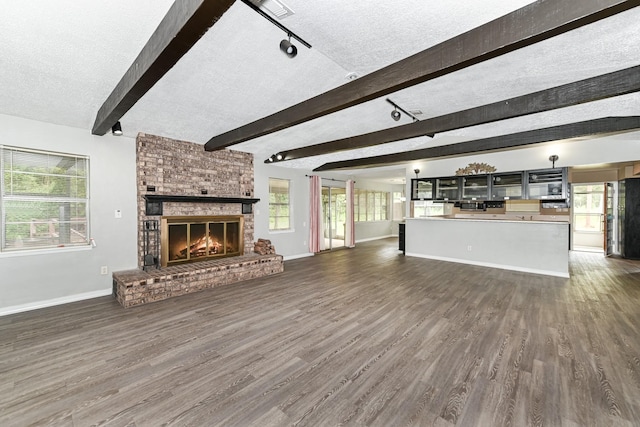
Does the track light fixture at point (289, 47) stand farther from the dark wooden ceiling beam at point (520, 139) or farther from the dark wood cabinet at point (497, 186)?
the dark wood cabinet at point (497, 186)

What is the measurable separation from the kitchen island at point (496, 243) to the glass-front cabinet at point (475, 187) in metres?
0.73

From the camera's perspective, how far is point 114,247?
436 cm

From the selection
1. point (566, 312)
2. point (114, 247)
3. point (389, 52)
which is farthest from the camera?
point (114, 247)

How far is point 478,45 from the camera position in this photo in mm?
2002

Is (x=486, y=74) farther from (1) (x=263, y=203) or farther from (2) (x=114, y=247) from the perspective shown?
(2) (x=114, y=247)

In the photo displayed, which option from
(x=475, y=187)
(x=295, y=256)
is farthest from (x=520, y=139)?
A: (x=295, y=256)

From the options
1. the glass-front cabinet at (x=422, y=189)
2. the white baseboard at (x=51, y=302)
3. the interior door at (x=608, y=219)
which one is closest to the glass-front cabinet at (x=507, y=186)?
the glass-front cabinet at (x=422, y=189)

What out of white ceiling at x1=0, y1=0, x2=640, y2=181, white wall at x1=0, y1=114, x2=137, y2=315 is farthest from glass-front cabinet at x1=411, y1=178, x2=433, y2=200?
white wall at x1=0, y1=114, x2=137, y2=315

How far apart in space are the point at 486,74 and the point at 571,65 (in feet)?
2.45

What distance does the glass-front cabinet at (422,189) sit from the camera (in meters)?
7.54

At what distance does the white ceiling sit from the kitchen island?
2432 mm

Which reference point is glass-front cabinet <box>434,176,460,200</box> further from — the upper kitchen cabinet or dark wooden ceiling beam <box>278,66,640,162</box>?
dark wooden ceiling beam <box>278,66,640,162</box>

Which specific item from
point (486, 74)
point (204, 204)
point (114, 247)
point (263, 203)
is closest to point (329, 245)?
point (263, 203)

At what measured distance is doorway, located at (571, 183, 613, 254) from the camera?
807 cm
